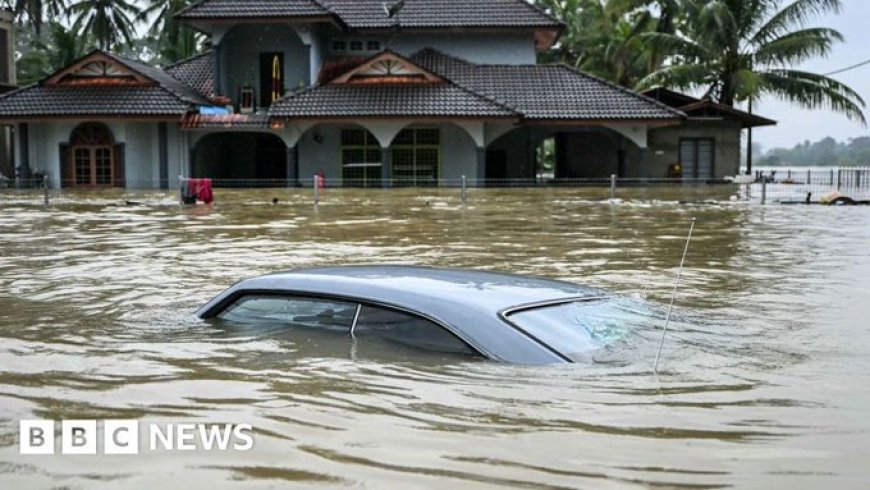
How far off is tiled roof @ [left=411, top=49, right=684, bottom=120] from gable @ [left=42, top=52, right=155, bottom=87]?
11104 mm

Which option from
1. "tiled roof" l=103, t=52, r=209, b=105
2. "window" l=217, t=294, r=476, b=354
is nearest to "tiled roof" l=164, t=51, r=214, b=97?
"tiled roof" l=103, t=52, r=209, b=105

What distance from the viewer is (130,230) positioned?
18.7 metres

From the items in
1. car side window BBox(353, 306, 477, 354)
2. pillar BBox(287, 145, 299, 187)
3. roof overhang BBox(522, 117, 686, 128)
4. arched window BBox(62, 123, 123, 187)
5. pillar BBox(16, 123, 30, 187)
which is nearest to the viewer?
car side window BBox(353, 306, 477, 354)

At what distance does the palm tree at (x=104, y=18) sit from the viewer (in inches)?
2179

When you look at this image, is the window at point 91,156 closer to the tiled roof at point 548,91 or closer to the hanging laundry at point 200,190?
the tiled roof at point 548,91

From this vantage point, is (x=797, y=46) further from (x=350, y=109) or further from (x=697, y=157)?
(x=350, y=109)

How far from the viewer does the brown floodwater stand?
4305 mm

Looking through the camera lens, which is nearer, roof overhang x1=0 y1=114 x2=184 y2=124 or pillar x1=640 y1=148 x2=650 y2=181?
roof overhang x1=0 y1=114 x2=184 y2=124

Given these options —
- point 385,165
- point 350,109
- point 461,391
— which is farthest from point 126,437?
point 385,165

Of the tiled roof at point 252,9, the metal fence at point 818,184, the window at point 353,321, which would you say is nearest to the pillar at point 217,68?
the tiled roof at point 252,9

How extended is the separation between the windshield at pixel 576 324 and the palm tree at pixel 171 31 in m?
51.5

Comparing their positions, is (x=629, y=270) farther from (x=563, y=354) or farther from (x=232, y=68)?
(x=232, y=68)

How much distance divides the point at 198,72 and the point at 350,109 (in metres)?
10.2

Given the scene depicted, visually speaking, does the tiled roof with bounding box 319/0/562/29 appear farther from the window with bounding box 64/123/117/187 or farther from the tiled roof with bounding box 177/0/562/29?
the window with bounding box 64/123/117/187
